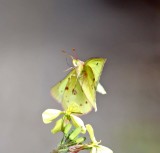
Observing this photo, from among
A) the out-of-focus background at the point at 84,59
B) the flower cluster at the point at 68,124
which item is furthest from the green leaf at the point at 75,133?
the out-of-focus background at the point at 84,59

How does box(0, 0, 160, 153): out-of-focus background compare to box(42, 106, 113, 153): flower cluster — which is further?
box(0, 0, 160, 153): out-of-focus background

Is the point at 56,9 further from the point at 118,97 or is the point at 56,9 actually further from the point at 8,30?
the point at 118,97

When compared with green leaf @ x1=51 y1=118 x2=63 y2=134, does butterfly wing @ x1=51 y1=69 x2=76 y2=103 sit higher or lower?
higher

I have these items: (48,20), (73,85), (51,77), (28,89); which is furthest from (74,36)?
(73,85)

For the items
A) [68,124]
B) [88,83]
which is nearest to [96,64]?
[88,83]

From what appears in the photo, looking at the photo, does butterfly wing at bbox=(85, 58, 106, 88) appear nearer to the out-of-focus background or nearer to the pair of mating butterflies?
the pair of mating butterflies

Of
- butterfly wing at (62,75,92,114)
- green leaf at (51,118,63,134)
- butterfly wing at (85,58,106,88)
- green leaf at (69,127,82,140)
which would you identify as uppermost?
butterfly wing at (85,58,106,88)

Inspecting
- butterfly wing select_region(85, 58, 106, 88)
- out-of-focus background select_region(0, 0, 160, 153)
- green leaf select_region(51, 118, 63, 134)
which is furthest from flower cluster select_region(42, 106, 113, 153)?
out-of-focus background select_region(0, 0, 160, 153)
